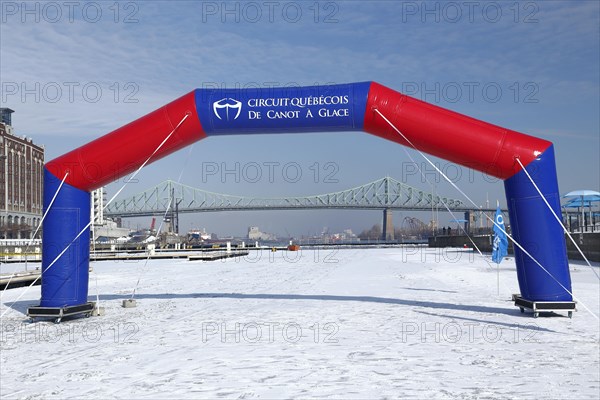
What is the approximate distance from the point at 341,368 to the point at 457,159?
487 cm

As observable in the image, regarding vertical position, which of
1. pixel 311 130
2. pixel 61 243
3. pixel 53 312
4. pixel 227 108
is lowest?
pixel 53 312

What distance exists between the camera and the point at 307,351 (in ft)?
24.0

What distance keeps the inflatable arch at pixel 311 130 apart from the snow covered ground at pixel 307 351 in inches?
39.0

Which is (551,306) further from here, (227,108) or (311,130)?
(227,108)

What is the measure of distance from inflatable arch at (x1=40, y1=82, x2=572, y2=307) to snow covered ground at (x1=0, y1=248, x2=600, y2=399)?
3.25ft

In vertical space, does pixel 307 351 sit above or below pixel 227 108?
below

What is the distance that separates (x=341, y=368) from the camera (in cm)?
643

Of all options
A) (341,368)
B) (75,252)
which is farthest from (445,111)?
(75,252)

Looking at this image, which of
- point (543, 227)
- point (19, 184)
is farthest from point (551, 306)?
point (19, 184)

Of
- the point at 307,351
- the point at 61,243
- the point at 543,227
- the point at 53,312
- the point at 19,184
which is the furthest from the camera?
the point at 19,184

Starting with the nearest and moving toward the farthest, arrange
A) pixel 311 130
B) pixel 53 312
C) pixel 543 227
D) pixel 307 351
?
pixel 307 351
pixel 543 227
pixel 53 312
pixel 311 130

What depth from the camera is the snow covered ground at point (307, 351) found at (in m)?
5.68

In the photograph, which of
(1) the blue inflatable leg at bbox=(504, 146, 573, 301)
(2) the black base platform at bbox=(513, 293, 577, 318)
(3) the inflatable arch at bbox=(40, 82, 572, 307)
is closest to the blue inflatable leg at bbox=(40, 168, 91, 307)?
(3) the inflatable arch at bbox=(40, 82, 572, 307)

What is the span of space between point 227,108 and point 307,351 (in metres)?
4.81
